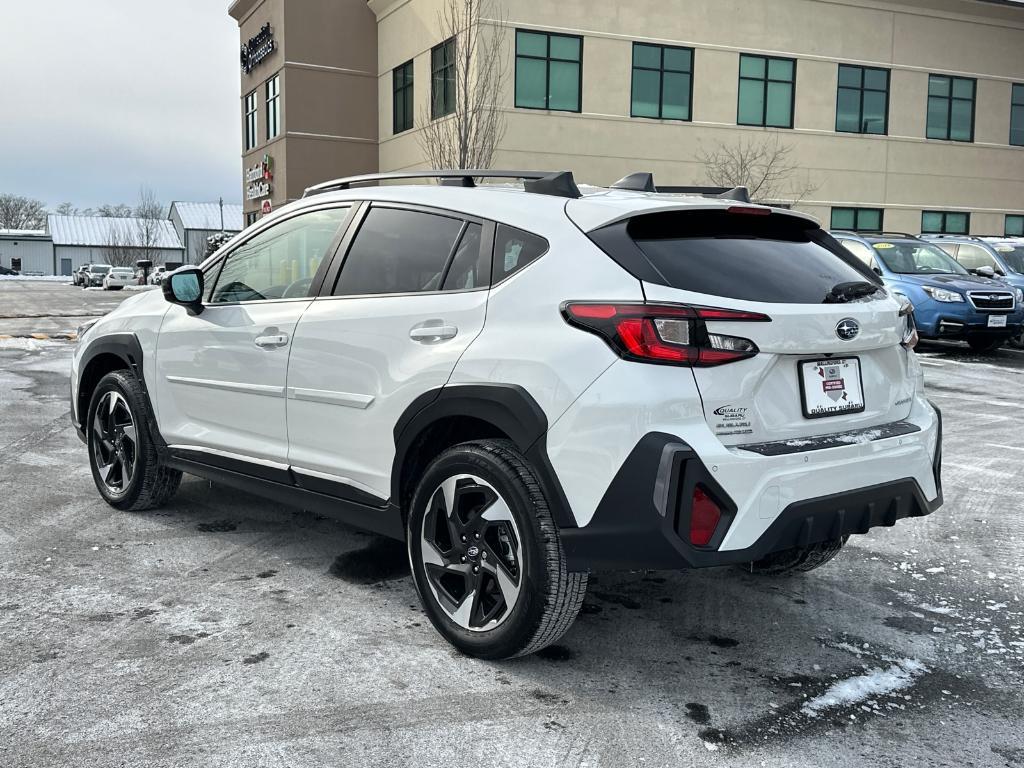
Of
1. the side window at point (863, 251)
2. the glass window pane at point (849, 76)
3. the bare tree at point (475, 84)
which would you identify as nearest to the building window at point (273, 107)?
the bare tree at point (475, 84)

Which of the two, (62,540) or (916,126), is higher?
(916,126)

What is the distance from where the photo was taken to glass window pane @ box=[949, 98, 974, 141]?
32175mm

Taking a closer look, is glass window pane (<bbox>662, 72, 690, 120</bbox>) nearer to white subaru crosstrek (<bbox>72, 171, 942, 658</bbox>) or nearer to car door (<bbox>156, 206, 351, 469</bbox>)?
car door (<bbox>156, 206, 351, 469</bbox>)

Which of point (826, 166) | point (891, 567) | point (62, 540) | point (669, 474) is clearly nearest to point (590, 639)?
point (669, 474)

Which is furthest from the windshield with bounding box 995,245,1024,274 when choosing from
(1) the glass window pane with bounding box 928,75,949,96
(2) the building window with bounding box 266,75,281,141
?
(2) the building window with bounding box 266,75,281,141

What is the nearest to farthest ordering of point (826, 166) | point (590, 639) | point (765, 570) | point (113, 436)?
point (590, 639)
point (765, 570)
point (113, 436)
point (826, 166)

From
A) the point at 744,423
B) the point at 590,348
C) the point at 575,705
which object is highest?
the point at 590,348

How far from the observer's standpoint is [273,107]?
113 feet

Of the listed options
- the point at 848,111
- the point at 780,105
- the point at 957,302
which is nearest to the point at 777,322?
the point at 957,302

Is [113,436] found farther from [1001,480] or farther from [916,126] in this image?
[916,126]

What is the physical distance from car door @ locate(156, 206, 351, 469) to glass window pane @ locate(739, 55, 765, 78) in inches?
1041

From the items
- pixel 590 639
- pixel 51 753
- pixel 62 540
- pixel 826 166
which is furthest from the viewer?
pixel 826 166

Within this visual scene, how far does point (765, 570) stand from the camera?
15.4 ft

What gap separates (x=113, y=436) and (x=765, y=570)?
374 cm
